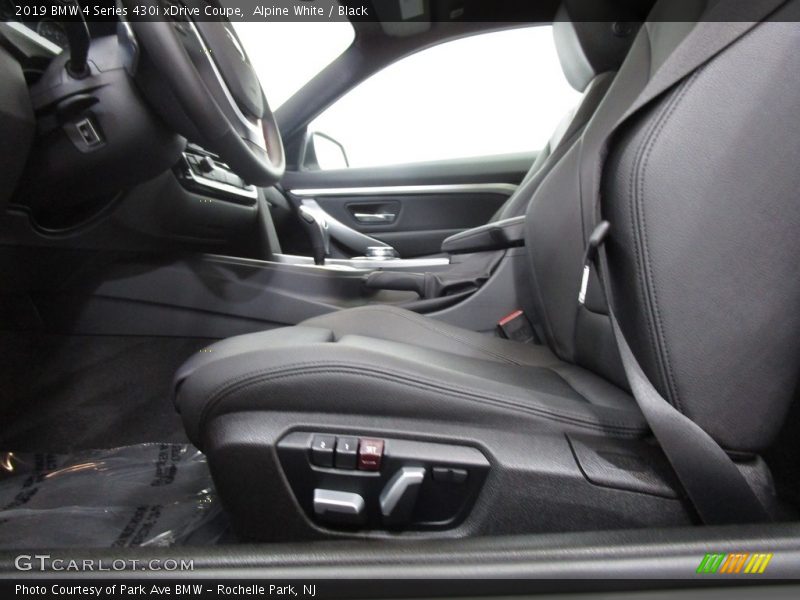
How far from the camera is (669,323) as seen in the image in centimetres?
48

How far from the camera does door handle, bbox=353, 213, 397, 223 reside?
1827 millimetres

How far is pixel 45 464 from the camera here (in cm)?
90

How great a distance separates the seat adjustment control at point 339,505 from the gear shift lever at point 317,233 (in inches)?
38.4

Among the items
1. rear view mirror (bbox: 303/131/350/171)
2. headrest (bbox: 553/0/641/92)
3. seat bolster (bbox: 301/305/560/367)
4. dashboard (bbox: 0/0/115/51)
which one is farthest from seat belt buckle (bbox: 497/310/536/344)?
rear view mirror (bbox: 303/131/350/171)

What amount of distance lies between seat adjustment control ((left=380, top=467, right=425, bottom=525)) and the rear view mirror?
5.39 feet

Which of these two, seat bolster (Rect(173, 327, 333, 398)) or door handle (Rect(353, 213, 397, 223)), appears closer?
seat bolster (Rect(173, 327, 333, 398))

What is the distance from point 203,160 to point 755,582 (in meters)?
1.20

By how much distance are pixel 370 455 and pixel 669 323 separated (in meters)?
0.32

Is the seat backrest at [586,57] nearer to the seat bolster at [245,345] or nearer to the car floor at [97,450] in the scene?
the seat bolster at [245,345]

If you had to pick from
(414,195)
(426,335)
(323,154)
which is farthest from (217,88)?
(323,154)

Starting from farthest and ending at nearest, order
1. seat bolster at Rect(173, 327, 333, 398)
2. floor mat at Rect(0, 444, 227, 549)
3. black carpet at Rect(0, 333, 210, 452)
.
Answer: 1. black carpet at Rect(0, 333, 210, 452)
2. floor mat at Rect(0, 444, 227, 549)
3. seat bolster at Rect(173, 327, 333, 398)

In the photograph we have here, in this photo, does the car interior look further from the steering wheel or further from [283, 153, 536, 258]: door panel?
[283, 153, 536, 258]: door panel

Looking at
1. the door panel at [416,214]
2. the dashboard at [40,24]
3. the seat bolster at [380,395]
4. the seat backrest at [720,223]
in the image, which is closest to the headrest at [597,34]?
the door panel at [416,214]

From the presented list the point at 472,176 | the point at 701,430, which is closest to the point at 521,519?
the point at 701,430
